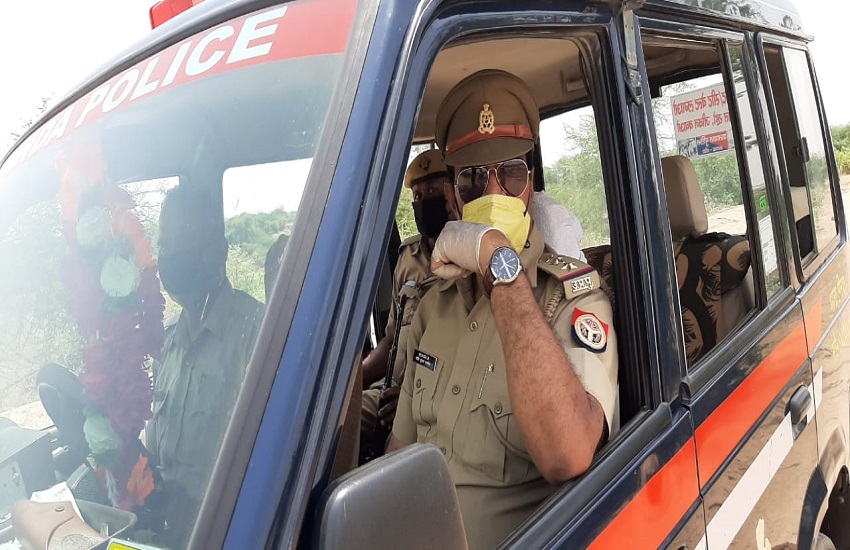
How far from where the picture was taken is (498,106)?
5.88 feet

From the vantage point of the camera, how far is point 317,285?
831mm

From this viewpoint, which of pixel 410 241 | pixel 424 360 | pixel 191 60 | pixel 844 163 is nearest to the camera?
pixel 191 60

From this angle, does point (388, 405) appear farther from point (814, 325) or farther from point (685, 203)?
point (814, 325)

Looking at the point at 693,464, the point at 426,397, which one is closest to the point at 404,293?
the point at 426,397

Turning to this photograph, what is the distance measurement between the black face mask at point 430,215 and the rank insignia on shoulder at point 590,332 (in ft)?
5.03

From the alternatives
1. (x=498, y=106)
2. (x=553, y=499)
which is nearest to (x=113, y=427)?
(x=553, y=499)

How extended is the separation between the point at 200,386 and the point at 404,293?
186cm

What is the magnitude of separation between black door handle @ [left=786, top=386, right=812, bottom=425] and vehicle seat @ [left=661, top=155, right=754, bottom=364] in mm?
254

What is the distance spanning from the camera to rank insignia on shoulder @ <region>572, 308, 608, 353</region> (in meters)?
1.43

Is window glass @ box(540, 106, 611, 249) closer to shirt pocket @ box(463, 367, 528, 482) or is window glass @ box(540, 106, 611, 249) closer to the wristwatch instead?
the wristwatch

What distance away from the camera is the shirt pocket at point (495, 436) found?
4.80ft

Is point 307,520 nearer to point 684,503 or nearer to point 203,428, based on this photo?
point 203,428

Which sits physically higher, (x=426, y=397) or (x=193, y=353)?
(x=193, y=353)

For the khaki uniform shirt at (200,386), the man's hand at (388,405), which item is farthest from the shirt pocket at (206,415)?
the man's hand at (388,405)
